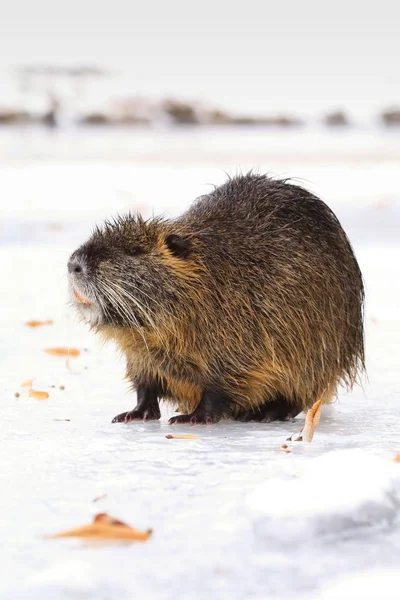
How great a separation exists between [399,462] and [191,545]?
66cm

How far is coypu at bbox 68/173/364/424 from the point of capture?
2771 millimetres

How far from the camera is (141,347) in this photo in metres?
2.82

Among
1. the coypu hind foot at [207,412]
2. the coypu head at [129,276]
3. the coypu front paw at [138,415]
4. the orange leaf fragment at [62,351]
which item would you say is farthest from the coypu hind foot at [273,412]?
the orange leaf fragment at [62,351]

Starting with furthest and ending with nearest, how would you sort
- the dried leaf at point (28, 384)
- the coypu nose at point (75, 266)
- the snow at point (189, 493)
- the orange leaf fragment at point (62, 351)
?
the orange leaf fragment at point (62, 351)
the dried leaf at point (28, 384)
the coypu nose at point (75, 266)
the snow at point (189, 493)

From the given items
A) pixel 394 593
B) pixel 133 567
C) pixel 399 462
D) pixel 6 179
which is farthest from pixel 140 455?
pixel 6 179

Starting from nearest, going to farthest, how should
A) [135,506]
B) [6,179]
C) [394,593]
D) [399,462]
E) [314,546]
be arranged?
[394,593] → [314,546] → [135,506] → [399,462] → [6,179]

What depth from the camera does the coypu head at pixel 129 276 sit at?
273cm

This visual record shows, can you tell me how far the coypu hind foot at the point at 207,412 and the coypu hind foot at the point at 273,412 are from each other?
0.11 meters

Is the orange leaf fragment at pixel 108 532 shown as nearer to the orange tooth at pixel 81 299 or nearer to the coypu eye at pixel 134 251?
the orange tooth at pixel 81 299

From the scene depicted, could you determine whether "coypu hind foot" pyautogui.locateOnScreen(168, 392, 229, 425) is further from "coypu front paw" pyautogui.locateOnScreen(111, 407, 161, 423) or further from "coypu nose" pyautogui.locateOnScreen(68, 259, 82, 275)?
"coypu nose" pyautogui.locateOnScreen(68, 259, 82, 275)

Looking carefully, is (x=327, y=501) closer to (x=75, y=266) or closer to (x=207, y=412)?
(x=207, y=412)

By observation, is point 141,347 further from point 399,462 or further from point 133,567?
point 133,567

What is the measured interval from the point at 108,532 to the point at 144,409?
1.17 meters

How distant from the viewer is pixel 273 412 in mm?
2936
